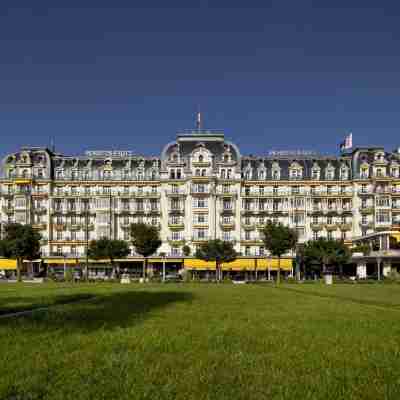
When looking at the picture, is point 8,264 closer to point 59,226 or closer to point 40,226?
point 40,226

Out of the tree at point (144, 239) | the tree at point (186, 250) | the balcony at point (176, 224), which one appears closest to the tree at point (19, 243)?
the tree at point (144, 239)

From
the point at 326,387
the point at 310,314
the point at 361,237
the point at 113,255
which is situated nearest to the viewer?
the point at 326,387

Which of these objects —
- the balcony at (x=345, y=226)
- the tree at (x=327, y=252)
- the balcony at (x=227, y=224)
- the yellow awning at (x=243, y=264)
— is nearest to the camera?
the tree at (x=327, y=252)

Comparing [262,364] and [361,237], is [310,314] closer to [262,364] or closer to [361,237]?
[262,364]

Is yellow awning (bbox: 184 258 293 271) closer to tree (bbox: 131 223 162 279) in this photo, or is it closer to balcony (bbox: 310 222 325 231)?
balcony (bbox: 310 222 325 231)

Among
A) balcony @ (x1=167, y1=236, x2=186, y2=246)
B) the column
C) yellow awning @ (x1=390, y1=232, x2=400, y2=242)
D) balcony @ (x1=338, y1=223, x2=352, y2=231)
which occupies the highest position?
balcony @ (x1=338, y1=223, x2=352, y2=231)

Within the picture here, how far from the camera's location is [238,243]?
79.7 m

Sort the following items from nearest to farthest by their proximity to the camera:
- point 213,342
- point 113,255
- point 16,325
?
point 213,342 < point 16,325 < point 113,255

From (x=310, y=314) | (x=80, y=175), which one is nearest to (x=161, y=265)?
(x=80, y=175)

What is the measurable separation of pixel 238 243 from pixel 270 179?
1291cm

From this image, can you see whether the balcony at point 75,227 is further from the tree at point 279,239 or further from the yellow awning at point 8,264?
the tree at point 279,239

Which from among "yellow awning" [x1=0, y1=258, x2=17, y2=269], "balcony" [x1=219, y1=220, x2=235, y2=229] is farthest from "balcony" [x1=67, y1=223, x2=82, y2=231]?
"balcony" [x1=219, y1=220, x2=235, y2=229]

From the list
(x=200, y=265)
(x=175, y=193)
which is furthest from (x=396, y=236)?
(x=175, y=193)

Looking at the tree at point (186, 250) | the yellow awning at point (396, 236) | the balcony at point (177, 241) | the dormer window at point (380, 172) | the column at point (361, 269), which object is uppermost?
the dormer window at point (380, 172)
